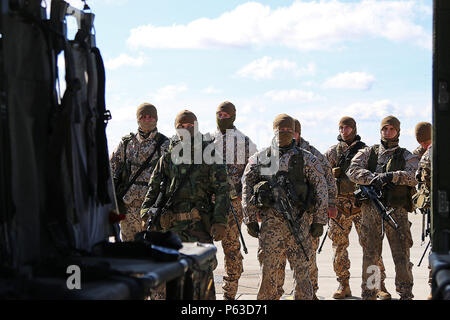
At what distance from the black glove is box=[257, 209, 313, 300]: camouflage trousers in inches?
67.7

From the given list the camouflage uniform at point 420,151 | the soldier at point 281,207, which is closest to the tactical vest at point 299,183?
the soldier at point 281,207

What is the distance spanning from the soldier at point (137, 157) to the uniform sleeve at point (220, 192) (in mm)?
1747

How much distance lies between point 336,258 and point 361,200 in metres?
1.13

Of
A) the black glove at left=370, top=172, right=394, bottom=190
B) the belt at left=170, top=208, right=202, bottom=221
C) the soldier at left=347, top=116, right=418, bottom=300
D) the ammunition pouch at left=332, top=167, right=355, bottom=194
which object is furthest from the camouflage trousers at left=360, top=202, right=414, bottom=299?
the belt at left=170, top=208, right=202, bottom=221

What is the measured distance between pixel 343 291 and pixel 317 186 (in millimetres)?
2358

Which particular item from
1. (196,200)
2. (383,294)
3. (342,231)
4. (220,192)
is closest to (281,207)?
(220,192)

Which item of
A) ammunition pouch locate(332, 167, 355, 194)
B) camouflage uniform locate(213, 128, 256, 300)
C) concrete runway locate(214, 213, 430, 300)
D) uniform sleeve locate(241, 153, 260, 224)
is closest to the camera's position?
uniform sleeve locate(241, 153, 260, 224)

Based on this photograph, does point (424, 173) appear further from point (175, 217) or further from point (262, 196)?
point (175, 217)

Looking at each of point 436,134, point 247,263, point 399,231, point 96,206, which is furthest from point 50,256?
point 247,263

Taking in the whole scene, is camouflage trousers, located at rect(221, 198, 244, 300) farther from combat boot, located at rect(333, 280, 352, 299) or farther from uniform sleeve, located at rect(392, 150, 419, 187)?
uniform sleeve, located at rect(392, 150, 419, 187)

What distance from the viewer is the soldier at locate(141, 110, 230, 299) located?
25.5 ft

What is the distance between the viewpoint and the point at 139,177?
9.58m

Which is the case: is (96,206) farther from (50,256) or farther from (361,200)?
(361,200)
